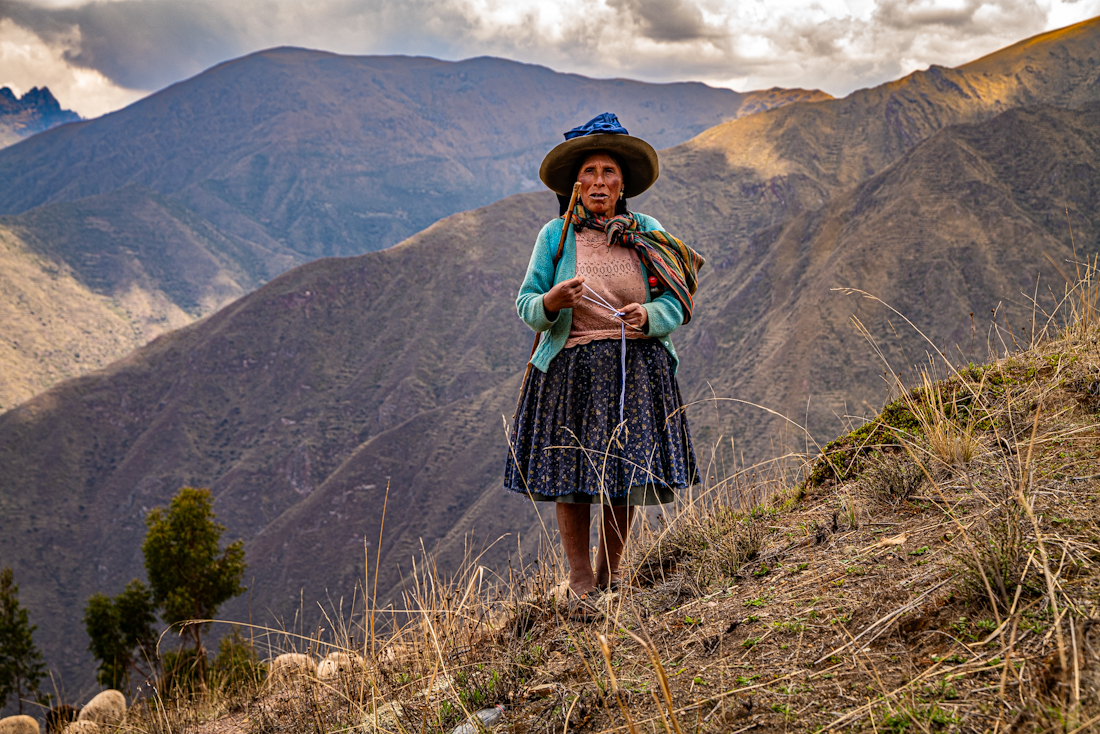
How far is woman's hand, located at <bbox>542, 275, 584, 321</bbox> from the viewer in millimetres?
2379

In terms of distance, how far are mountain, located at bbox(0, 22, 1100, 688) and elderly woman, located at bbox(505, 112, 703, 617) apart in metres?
12.1

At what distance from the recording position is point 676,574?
2.42 metres

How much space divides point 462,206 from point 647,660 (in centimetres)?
13740

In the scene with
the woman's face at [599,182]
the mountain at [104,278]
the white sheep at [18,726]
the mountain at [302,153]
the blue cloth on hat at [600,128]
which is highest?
the mountain at [302,153]

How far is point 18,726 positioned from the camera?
6.15 metres

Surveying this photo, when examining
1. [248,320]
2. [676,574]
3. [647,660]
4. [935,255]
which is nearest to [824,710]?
[647,660]

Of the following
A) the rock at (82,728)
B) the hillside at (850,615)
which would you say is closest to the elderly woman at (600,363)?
the hillside at (850,615)

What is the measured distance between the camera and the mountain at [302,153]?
101875 mm

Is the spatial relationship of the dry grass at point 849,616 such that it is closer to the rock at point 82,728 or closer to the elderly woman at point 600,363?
the elderly woman at point 600,363

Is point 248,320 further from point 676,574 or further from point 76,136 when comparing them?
point 76,136

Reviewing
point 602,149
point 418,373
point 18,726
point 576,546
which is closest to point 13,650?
point 18,726

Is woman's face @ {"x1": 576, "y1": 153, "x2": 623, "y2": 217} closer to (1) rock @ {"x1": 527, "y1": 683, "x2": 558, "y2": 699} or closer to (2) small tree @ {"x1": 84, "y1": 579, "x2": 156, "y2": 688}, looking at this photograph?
(1) rock @ {"x1": 527, "y1": 683, "x2": 558, "y2": 699}

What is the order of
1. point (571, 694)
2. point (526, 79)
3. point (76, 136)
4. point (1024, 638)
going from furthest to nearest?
point (526, 79), point (76, 136), point (571, 694), point (1024, 638)

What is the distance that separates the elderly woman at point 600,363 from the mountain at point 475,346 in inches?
477
